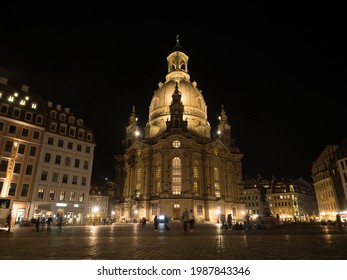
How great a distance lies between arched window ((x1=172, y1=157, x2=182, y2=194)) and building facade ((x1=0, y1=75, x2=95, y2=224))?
76.8ft

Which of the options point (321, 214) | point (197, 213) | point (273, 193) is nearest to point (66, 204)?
point (197, 213)

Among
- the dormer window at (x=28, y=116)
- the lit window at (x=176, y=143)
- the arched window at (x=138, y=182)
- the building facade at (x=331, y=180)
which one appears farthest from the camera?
the arched window at (x=138, y=182)

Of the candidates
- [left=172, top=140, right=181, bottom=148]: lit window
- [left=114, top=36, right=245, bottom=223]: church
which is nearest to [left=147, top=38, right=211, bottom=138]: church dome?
[left=114, top=36, right=245, bottom=223]: church

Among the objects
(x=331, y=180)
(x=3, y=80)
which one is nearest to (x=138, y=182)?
(x=3, y=80)

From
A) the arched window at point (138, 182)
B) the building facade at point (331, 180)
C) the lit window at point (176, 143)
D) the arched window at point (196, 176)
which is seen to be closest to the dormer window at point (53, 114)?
the lit window at point (176, 143)

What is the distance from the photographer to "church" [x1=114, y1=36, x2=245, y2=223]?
64.9 meters

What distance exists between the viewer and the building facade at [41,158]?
136ft

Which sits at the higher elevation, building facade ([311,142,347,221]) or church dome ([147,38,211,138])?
church dome ([147,38,211,138])

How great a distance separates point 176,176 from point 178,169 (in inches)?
78.9

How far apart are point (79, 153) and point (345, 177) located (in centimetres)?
6348

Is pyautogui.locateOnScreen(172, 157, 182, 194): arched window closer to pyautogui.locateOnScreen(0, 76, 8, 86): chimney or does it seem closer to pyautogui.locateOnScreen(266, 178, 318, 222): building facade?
pyautogui.locateOnScreen(0, 76, 8, 86): chimney

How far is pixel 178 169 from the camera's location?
67.5 m

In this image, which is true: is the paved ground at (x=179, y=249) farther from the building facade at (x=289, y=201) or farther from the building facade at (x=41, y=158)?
the building facade at (x=289, y=201)

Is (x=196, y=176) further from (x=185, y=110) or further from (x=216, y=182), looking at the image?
(x=185, y=110)
